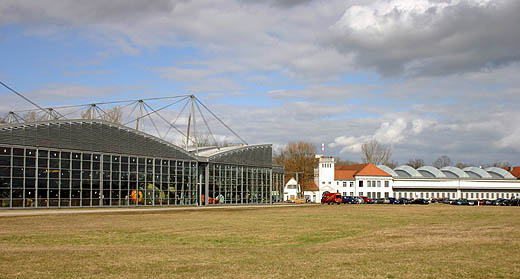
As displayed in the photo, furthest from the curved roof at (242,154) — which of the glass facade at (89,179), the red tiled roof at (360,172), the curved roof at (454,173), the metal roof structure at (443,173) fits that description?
the curved roof at (454,173)

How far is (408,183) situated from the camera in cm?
13700

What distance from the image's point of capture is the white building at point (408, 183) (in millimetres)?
134500

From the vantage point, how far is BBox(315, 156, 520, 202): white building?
441 feet

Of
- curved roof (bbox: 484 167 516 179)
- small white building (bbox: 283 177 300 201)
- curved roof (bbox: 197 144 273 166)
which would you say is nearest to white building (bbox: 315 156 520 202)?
curved roof (bbox: 484 167 516 179)

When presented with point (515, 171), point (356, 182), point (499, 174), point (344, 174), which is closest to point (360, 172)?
point (356, 182)

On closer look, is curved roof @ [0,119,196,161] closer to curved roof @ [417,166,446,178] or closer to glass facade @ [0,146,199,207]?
glass facade @ [0,146,199,207]

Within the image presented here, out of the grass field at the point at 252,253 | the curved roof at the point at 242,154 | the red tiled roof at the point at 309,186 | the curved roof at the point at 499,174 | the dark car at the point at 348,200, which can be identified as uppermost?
the curved roof at the point at 242,154

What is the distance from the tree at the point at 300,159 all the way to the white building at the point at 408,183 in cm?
577

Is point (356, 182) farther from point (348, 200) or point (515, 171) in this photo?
point (515, 171)

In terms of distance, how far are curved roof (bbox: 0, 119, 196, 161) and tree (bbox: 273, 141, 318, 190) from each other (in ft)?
240

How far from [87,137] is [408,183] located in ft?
321

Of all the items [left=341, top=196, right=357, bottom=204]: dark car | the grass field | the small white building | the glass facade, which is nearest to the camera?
the grass field

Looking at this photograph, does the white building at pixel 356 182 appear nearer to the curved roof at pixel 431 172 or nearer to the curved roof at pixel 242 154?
the curved roof at pixel 431 172

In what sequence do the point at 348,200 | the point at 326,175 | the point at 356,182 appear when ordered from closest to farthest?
1. the point at 348,200
2. the point at 356,182
3. the point at 326,175
